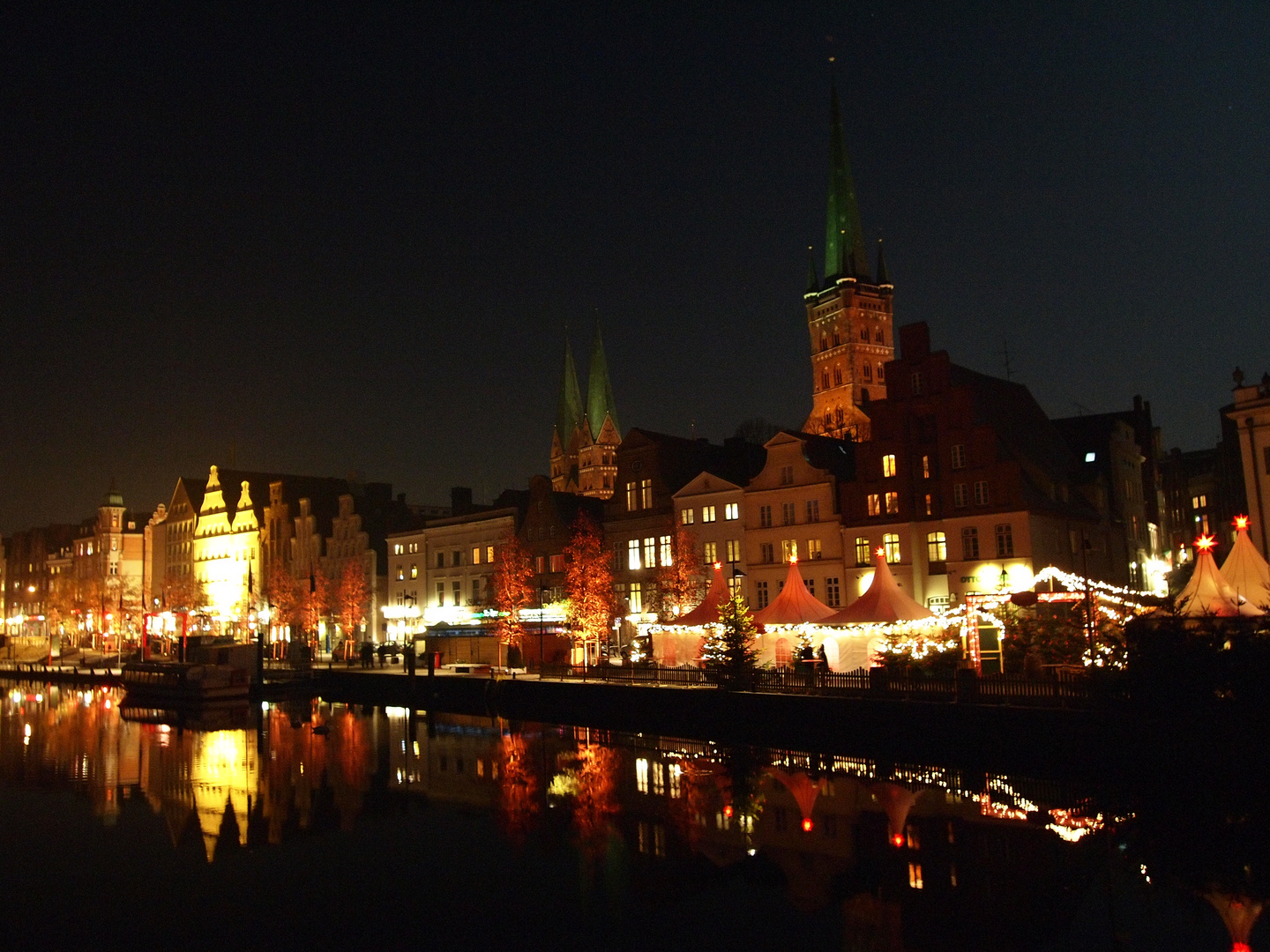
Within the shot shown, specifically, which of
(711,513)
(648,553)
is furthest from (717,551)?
(648,553)

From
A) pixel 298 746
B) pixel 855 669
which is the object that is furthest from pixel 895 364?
pixel 298 746

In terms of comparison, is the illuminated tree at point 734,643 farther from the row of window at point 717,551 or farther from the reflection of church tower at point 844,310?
the reflection of church tower at point 844,310

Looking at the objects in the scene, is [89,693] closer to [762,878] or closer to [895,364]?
[895,364]

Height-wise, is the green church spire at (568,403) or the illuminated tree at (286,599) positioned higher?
the green church spire at (568,403)

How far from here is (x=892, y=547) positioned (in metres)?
56.1

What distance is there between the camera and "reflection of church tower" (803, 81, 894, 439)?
172375mm

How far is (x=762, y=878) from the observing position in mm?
22078

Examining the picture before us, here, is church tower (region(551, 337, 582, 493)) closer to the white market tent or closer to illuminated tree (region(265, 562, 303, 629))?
illuminated tree (region(265, 562, 303, 629))

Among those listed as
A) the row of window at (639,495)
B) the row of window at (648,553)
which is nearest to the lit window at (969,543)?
the row of window at (648,553)

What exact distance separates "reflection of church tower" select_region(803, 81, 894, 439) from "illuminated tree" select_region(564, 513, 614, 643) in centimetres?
10614

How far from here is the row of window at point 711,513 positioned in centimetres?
6425

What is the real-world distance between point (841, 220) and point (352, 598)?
114296mm

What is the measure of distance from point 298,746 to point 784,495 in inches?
1156

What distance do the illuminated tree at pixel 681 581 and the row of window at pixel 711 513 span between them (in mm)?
1533
